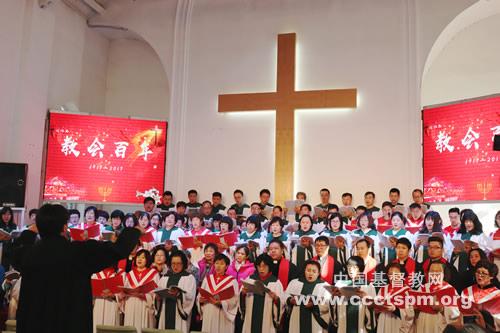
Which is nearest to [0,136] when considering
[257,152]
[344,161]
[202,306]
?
[257,152]

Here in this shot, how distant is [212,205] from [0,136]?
10.7 ft

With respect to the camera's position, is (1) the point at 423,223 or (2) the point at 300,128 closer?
(1) the point at 423,223

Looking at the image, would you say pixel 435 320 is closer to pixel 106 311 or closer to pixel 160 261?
pixel 160 261

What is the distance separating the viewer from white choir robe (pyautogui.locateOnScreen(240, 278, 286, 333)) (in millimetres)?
5180

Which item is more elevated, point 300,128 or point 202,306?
point 300,128

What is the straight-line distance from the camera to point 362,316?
4.96 m

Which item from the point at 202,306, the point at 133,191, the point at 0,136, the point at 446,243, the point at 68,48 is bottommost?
the point at 202,306

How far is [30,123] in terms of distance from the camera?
8.60 metres

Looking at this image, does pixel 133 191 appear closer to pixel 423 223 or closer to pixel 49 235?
pixel 423 223

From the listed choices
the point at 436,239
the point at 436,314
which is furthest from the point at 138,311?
the point at 436,239

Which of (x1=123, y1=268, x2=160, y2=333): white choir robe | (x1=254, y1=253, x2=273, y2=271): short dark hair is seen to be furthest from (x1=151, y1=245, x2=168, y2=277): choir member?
(x1=254, y1=253, x2=273, y2=271): short dark hair

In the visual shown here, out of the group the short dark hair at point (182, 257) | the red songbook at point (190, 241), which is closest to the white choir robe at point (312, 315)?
the short dark hair at point (182, 257)

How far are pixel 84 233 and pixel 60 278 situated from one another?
167 inches

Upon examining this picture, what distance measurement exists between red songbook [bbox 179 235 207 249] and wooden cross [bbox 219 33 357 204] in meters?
2.70
